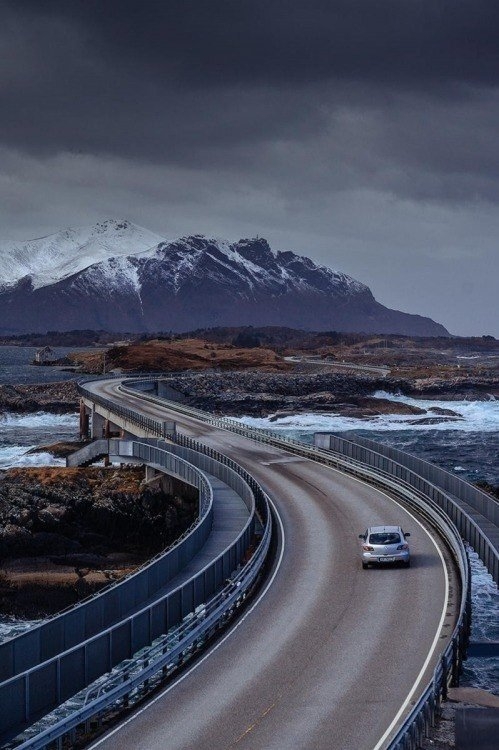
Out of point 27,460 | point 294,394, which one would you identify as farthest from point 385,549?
point 294,394

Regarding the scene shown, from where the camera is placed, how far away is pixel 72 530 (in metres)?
54.1

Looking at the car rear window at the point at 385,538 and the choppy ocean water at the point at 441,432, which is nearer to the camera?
the car rear window at the point at 385,538

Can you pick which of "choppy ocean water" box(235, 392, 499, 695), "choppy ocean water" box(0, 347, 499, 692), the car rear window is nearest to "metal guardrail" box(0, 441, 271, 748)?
the car rear window

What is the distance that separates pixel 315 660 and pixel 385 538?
1110cm

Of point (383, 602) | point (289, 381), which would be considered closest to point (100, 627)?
point (383, 602)

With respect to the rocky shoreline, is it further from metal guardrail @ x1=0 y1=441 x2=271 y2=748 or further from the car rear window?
metal guardrail @ x1=0 y1=441 x2=271 y2=748

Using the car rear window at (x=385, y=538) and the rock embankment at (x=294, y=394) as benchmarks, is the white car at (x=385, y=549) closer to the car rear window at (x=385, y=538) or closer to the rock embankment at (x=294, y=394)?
the car rear window at (x=385, y=538)

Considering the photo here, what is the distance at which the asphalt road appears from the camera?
22.1 meters

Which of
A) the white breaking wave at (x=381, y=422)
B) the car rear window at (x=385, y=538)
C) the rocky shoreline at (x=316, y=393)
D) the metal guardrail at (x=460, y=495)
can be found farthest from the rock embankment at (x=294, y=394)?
the car rear window at (x=385, y=538)

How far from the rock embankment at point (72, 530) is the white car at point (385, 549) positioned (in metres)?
13.4

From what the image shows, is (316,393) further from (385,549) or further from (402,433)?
(385,549)

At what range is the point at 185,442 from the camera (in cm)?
7275

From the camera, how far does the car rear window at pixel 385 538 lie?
122ft

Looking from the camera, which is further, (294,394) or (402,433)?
(294,394)
